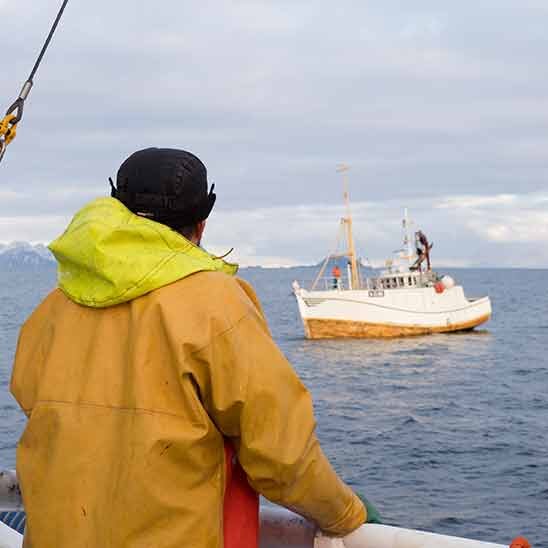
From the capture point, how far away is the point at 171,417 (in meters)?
2.15

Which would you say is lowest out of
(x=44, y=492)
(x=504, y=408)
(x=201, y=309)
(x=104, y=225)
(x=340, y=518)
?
(x=504, y=408)

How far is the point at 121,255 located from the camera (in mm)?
2180

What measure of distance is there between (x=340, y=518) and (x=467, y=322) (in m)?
47.5

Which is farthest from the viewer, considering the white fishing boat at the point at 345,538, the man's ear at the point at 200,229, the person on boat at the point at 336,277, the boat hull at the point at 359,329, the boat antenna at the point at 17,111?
the boat hull at the point at 359,329

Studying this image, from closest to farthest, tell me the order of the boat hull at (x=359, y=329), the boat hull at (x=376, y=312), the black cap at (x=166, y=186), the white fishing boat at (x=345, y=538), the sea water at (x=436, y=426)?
the black cap at (x=166, y=186) → the white fishing boat at (x=345, y=538) → the sea water at (x=436, y=426) → the boat hull at (x=376, y=312) → the boat hull at (x=359, y=329)

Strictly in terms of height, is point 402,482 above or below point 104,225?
below

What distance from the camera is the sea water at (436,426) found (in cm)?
1498

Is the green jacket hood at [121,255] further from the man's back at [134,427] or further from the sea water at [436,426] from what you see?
the sea water at [436,426]

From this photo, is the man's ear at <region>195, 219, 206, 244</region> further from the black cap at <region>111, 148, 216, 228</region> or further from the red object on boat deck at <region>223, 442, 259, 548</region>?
the red object on boat deck at <region>223, 442, 259, 548</region>

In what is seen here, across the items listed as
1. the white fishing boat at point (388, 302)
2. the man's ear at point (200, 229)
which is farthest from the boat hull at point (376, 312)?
the man's ear at point (200, 229)

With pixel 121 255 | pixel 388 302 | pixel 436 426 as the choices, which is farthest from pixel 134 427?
pixel 388 302

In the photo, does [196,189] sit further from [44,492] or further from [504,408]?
[504,408]

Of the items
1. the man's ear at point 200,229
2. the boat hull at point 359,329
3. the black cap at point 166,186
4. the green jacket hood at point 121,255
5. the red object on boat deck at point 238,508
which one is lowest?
the boat hull at point 359,329

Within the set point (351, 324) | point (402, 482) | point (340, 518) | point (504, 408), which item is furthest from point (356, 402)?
point (340, 518)
